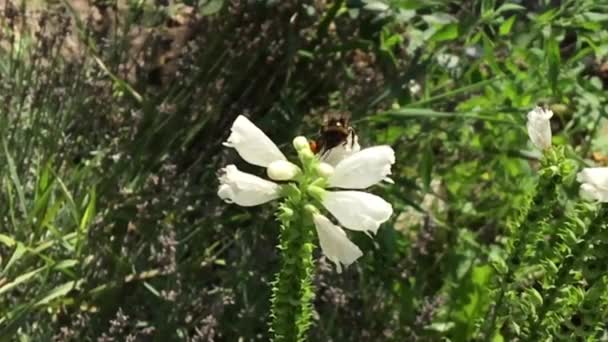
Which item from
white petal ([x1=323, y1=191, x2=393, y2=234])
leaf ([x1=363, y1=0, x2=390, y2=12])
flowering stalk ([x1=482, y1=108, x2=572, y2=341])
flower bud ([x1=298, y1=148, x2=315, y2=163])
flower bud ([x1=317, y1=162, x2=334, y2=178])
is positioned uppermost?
flower bud ([x1=298, y1=148, x2=315, y2=163])

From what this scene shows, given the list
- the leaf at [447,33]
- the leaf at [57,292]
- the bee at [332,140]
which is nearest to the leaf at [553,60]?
the leaf at [447,33]

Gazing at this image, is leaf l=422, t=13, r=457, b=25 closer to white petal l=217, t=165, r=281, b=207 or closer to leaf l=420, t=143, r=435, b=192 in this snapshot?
leaf l=420, t=143, r=435, b=192

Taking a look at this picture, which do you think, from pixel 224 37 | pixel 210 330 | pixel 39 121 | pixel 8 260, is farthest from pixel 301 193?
pixel 224 37

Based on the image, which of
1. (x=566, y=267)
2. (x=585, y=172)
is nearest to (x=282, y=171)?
(x=585, y=172)

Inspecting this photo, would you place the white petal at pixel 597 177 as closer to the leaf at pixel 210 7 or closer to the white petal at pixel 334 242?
the white petal at pixel 334 242

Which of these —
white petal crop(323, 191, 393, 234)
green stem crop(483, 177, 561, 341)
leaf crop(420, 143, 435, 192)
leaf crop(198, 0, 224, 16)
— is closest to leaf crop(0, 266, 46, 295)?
leaf crop(198, 0, 224, 16)

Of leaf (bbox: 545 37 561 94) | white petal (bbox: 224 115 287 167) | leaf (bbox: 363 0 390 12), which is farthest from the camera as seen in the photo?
leaf (bbox: 363 0 390 12)

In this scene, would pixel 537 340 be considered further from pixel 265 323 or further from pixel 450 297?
pixel 450 297
